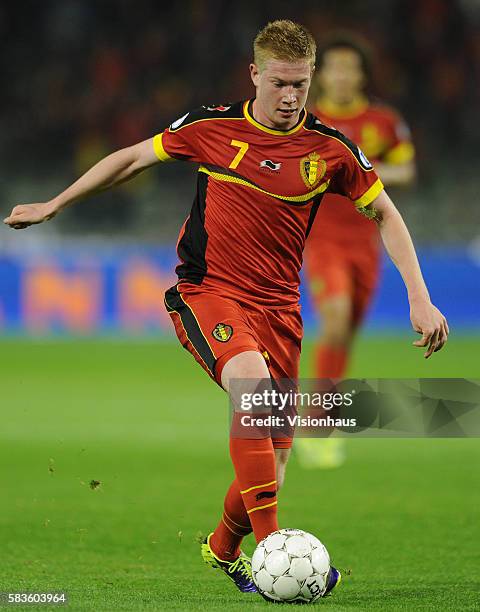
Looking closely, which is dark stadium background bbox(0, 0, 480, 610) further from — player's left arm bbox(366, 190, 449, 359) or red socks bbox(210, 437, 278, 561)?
player's left arm bbox(366, 190, 449, 359)

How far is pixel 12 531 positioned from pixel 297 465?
2697 millimetres

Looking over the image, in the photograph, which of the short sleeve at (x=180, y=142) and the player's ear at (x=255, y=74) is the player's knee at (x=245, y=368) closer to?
the short sleeve at (x=180, y=142)

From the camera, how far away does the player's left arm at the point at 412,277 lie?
14.1 ft

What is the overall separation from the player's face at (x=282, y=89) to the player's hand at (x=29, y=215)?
887mm

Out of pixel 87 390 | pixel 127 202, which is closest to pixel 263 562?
pixel 87 390

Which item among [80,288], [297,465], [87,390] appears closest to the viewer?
[297,465]

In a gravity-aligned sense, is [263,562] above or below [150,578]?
above

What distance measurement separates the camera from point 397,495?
6766 mm

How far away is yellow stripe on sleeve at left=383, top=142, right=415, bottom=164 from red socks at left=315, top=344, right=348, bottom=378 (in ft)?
4.20

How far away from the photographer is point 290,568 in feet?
13.4

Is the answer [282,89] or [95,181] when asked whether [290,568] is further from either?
[282,89]

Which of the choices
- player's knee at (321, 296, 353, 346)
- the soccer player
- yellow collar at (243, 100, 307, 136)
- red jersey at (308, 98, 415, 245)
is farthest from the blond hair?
red jersey at (308, 98, 415, 245)

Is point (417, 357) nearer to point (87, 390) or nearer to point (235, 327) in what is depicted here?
point (87, 390)

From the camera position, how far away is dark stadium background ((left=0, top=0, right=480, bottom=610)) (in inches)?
206
